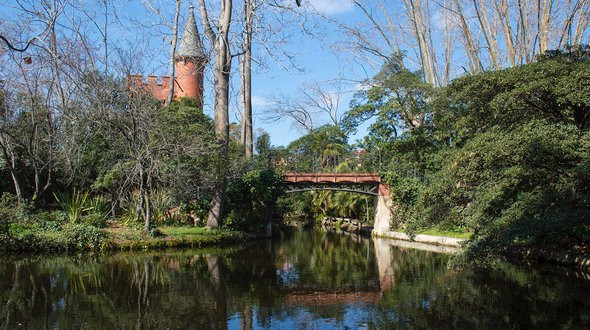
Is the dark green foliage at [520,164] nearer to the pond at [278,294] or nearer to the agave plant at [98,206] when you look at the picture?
the pond at [278,294]

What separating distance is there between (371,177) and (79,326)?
867 inches

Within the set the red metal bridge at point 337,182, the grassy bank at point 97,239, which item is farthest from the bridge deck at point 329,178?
the grassy bank at point 97,239

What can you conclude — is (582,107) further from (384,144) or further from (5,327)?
(384,144)

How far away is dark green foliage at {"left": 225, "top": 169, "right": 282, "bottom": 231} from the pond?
7.74m

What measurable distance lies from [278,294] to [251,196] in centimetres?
1445

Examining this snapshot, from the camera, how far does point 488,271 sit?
1330 centimetres

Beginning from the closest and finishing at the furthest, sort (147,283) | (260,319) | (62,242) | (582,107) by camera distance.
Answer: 1. (260,319)
2. (147,283)
3. (582,107)
4. (62,242)

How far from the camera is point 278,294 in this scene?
34.0 feet

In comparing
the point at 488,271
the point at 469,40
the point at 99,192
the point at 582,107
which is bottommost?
the point at 488,271

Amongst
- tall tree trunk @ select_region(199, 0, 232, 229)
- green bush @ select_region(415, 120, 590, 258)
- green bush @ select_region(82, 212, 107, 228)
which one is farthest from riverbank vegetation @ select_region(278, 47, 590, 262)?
green bush @ select_region(82, 212, 107, 228)

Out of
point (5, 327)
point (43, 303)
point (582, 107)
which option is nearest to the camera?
point (5, 327)

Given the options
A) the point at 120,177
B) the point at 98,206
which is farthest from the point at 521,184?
the point at 120,177

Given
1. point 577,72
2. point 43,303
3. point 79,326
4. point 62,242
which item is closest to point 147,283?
point 43,303

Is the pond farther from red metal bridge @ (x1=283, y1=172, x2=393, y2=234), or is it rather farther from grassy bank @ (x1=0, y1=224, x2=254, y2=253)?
red metal bridge @ (x1=283, y1=172, x2=393, y2=234)
